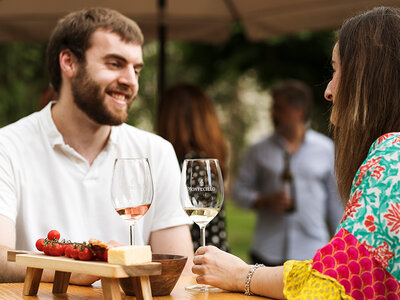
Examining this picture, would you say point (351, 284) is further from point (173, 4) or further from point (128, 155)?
point (173, 4)

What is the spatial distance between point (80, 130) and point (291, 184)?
9.07 ft

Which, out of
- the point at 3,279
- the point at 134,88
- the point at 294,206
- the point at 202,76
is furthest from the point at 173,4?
the point at 202,76

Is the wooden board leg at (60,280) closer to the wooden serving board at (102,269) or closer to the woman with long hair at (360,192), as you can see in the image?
the wooden serving board at (102,269)

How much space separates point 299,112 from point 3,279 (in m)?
3.94

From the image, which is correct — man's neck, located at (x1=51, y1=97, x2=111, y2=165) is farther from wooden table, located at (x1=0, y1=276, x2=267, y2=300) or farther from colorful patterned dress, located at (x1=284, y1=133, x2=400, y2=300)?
colorful patterned dress, located at (x1=284, y1=133, x2=400, y2=300)

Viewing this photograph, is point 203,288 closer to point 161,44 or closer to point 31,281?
point 31,281

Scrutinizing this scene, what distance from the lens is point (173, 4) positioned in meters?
5.39

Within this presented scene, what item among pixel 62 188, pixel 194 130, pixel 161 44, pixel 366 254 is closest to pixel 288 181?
pixel 194 130

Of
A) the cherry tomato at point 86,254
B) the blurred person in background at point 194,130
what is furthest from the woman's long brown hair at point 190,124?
the cherry tomato at point 86,254

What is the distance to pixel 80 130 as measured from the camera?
3.21 metres

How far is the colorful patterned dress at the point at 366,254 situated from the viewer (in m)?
1.86

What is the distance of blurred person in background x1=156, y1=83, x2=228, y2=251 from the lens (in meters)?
4.45

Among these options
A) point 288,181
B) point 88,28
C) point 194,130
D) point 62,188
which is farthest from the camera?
point 288,181

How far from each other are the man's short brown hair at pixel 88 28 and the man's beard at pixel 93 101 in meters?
0.10
